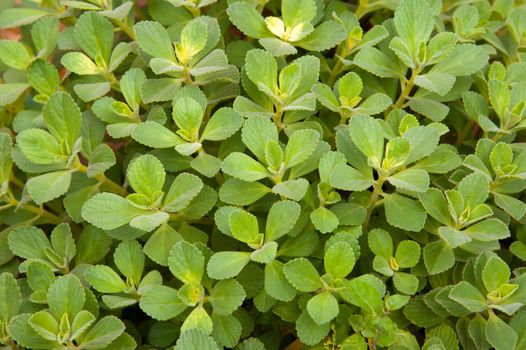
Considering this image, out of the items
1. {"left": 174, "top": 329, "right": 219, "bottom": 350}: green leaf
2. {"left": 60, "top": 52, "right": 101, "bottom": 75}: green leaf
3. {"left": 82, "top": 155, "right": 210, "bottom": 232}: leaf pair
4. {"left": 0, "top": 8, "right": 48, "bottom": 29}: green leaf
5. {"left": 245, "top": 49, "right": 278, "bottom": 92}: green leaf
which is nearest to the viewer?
{"left": 174, "top": 329, "right": 219, "bottom": 350}: green leaf

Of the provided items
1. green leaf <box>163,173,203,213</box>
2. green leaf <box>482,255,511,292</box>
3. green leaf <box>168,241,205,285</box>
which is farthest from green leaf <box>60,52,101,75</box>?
green leaf <box>482,255,511,292</box>

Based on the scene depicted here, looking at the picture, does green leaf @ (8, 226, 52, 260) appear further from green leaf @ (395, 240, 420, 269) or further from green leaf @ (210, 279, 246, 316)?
green leaf @ (395, 240, 420, 269)

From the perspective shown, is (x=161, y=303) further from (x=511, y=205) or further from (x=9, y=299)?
(x=511, y=205)

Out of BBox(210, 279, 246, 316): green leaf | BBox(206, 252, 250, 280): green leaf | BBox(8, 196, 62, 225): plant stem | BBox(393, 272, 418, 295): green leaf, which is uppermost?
BBox(206, 252, 250, 280): green leaf

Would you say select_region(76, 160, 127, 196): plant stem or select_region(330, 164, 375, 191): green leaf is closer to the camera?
select_region(330, 164, 375, 191): green leaf

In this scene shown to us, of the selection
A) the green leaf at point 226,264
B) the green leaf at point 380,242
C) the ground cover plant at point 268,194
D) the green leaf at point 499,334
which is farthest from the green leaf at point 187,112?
the green leaf at point 499,334

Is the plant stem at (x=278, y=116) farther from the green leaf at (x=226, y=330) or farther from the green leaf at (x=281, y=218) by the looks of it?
the green leaf at (x=226, y=330)

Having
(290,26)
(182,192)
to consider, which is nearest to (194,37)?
(290,26)

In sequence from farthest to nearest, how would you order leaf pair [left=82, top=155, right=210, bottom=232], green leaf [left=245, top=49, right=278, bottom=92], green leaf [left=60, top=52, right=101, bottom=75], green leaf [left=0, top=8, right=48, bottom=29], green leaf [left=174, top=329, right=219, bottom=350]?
1. green leaf [left=0, top=8, right=48, bottom=29]
2. green leaf [left=60, top=52, right=101, bottom=75]
3. green leaf [left=245, top=49, right=278, bottom=92]
4. leaf pair [left=82, top=155, right=210, bottom=232]
5. green leaf [left=174, top=329, right=219, bottom=350]
